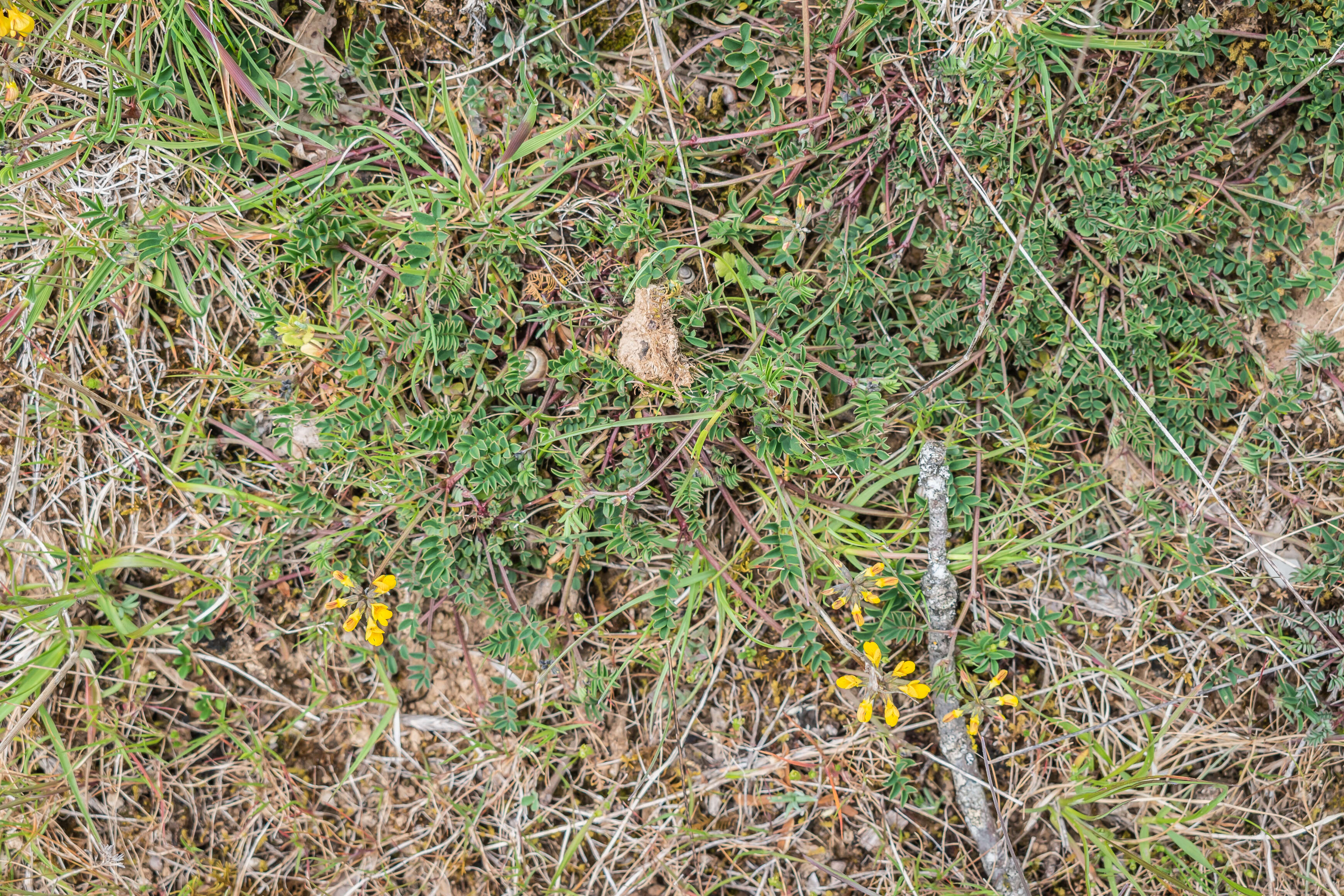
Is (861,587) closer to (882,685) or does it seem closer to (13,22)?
(882,685)

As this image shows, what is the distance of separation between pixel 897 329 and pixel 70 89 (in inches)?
136

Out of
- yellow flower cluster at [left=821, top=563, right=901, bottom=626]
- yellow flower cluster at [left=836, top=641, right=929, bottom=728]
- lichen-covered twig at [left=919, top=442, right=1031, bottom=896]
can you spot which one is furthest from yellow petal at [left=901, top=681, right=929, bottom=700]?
yellow flower cluster at [left=821, top=563, right=901, bottom=626]

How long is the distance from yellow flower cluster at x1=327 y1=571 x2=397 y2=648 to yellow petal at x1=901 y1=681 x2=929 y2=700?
1903 millimetres

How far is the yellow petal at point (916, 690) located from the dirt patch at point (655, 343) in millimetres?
1365

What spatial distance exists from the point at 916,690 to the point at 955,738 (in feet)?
1.09

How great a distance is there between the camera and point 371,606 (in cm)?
299

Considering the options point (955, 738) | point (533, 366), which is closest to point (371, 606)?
point (533, 366)

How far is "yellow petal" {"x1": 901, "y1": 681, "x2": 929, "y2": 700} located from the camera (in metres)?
2.69

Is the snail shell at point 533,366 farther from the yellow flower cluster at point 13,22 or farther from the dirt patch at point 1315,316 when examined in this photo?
the dirt patch at point 1315,316

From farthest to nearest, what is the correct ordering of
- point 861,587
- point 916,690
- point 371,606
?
point 371,606
point 861,587
point 916,690

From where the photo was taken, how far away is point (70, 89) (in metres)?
3.02

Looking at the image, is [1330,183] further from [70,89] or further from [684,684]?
[70,89]

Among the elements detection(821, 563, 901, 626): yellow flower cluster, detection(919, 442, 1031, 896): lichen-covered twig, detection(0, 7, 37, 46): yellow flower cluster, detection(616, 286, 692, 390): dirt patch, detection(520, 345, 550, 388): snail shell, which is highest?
detection(0, 7, 37, 46): yellow flower cluster

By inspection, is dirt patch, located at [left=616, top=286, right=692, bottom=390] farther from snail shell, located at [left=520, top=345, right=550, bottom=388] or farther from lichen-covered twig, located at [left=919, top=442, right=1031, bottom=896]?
lichen-covered twig, located at [left=919, top=442, right=1031, bottom=896]
